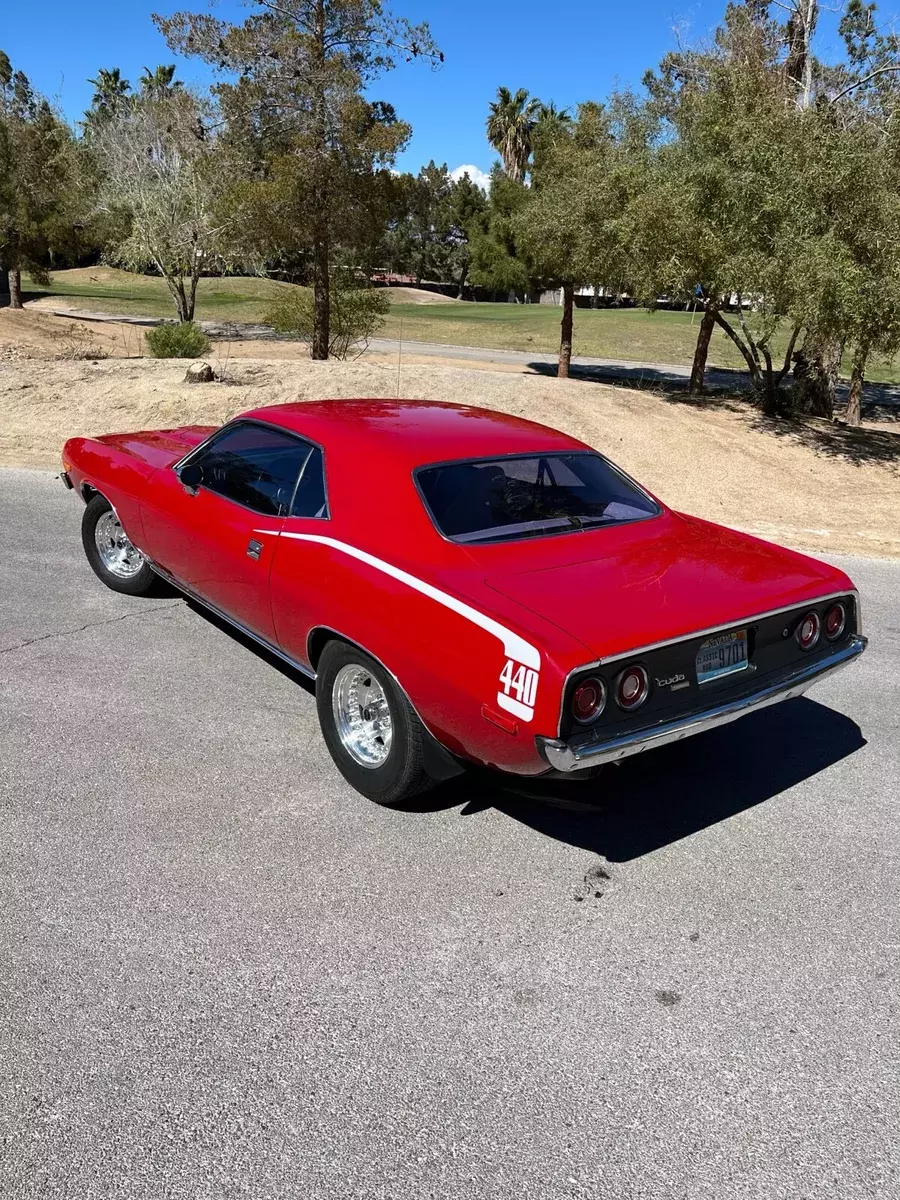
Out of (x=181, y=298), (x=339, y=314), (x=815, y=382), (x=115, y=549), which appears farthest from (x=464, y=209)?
(x=115, y=549)

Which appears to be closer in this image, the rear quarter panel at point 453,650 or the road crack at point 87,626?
the rear quarter panel at point 453,650

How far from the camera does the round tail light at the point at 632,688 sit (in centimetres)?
324

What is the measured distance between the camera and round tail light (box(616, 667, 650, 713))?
3.24 metres

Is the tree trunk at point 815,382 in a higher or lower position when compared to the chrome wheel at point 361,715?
higher

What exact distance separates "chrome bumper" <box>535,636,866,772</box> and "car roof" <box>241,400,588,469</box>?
1.56 meters

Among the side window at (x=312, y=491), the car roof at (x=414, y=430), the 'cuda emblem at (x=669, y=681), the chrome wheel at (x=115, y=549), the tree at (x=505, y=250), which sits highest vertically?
the tree at (x=505, y=250)

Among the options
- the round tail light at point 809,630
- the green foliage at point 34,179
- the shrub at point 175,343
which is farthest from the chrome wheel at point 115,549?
the green foliage at point 34,179

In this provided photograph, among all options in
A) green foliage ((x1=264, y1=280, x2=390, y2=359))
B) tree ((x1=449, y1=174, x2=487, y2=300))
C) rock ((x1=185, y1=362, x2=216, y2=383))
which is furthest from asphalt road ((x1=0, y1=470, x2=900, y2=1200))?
tree ((x1=449, y1=174, x2=487, y2=300))

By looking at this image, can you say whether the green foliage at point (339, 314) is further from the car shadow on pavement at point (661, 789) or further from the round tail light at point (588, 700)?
the round tail light at point (588, 700)

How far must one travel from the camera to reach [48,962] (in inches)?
116

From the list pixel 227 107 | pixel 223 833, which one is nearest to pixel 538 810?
pixel 223 833

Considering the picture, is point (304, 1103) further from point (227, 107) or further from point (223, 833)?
point (227, 107)

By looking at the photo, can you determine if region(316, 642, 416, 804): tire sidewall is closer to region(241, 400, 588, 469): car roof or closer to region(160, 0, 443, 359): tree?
region(241, 400, 588, 469): car roof

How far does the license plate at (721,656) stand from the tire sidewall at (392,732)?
3.69ft
